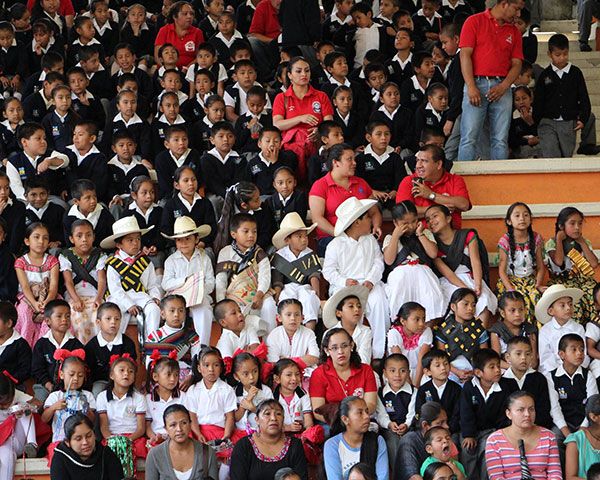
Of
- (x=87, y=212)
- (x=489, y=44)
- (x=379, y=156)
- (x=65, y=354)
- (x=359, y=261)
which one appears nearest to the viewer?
(x=65, y=354)

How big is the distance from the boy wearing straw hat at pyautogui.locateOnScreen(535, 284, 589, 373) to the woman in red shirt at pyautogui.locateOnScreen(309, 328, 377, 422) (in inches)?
44.5

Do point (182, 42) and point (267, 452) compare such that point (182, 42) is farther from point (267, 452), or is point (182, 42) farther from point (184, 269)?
point (267, 452)

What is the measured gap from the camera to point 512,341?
318 inches

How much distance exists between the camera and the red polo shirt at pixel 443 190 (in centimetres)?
913

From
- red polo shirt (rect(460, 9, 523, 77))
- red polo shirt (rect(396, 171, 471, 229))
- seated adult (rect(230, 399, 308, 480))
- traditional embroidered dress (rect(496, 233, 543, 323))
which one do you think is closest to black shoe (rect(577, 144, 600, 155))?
red polo shirt (rect(460, 9, 523, 77))

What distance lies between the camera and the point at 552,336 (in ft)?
27.5

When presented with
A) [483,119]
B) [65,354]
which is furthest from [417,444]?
[483,119]

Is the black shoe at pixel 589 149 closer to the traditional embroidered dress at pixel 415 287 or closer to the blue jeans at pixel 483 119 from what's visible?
the blue jeans at pixel 483 119

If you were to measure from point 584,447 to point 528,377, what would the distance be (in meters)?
0.61

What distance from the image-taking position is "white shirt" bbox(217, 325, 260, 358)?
8242 mm

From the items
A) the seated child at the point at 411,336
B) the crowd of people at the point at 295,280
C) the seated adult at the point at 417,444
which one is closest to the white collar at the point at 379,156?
the crowd of people at the point at 295,280

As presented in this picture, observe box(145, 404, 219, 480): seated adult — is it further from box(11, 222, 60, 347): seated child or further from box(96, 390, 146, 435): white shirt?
box(11, 222, 60, 347): seated child

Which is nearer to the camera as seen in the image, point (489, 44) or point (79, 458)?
point (79, 458)

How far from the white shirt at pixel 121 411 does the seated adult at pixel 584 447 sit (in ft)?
7.94
